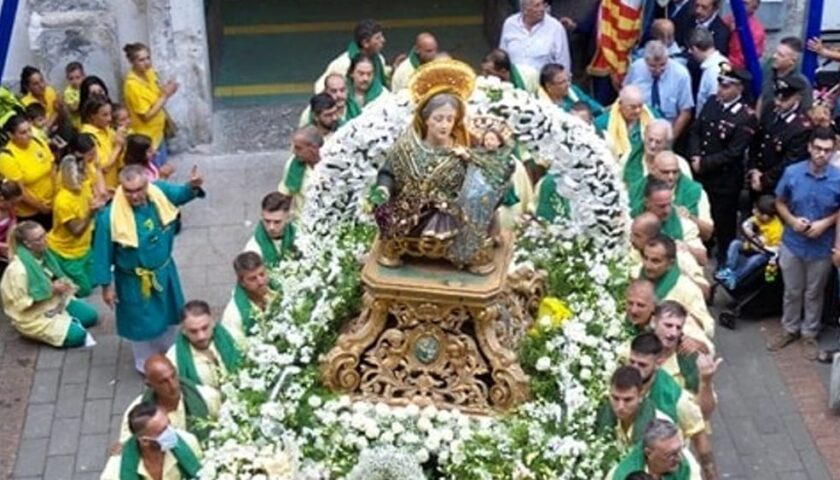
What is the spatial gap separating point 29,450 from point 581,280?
3.51m

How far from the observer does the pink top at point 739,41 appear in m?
12.2

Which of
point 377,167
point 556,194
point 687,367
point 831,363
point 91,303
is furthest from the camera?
point 91,303

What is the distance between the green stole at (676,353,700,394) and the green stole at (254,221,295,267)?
2.44m

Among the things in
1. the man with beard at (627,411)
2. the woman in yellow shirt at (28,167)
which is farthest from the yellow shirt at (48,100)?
the man with beard at (627,411)

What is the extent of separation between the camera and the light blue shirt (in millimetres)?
11648

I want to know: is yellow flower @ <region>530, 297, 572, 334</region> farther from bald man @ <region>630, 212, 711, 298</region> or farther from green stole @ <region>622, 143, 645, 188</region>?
green stole @ <region>622, 143, 645, 188</region>

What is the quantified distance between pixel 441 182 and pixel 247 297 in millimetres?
1515

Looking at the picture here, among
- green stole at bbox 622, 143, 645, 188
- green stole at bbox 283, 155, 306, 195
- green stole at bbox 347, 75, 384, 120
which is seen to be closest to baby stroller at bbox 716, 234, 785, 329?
green stole at bbox 622, 143, 645, 188

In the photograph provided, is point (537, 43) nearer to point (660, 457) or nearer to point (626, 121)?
point (626, 121)

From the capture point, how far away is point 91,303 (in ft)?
36.2

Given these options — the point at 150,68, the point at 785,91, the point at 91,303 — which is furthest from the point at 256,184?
the point at 785,91

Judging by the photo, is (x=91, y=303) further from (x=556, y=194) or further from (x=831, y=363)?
(x=831, y=363)

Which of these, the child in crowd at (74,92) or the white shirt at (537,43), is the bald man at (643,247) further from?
the child in crowd at (74,92)

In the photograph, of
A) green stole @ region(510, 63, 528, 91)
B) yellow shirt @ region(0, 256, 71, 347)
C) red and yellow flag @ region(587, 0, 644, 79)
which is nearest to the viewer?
yellow shirt @ region(0, 256, 71, 347)
